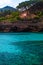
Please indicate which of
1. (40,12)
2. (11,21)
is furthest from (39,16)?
(11,21)

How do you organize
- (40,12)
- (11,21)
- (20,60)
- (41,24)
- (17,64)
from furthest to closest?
(40,12) < (11,21) < (41,24) < (20,60) < (17,64)

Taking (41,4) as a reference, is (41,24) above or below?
below

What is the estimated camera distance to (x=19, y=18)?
3024 inches

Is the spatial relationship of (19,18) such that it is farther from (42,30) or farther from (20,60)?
(20,60)

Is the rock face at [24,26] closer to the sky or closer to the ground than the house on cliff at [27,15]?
closer to the ground

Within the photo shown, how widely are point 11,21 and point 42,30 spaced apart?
37.1 feet

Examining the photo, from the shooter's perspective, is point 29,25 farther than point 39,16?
No

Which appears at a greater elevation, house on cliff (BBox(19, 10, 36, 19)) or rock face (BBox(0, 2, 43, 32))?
house on cliff (BBox(19, 10, 36, 19))

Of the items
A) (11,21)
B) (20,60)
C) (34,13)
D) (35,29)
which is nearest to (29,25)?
(35,29)

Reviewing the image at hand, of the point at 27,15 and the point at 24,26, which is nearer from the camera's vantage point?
the point at 24,26

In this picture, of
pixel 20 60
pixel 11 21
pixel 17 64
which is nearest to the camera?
pixel 17 64

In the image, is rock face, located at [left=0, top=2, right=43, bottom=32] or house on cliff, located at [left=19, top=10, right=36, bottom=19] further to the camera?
house on cliff, located at [left=19, top=10, right=36, bottom=19]

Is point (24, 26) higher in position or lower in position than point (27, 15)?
lower

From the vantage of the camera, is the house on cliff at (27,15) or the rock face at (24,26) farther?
the house on cliff at (27,15)
